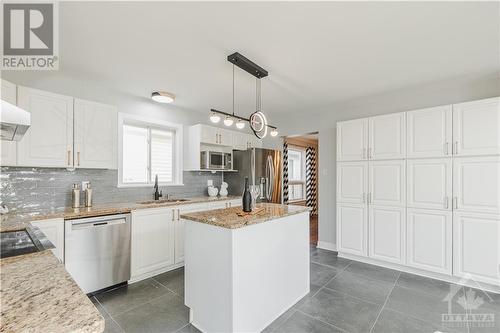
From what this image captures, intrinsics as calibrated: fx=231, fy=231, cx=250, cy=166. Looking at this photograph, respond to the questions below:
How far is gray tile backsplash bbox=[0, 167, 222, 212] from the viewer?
8.25 ft

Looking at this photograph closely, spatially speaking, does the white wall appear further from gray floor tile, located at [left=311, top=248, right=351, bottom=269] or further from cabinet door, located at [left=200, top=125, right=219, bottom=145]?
cabinet door, located at [left=200, top=125, right=219, bottom=145]

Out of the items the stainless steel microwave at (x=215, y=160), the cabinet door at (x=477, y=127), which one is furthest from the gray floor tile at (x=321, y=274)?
the stainless steel microwave at (x=215, y=160)

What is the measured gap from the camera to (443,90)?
124 inches

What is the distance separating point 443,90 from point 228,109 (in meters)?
3.29

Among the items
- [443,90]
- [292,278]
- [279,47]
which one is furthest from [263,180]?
[443,90]

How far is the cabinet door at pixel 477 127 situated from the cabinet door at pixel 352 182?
1.10 m

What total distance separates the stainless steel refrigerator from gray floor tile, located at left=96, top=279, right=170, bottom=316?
2155 millimetres

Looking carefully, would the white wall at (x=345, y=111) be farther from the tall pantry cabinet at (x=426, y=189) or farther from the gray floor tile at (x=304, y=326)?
the gray floor tile at (x=304, y=326)

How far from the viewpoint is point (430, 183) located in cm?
298

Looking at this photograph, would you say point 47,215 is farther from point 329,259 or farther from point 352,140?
point 352,140

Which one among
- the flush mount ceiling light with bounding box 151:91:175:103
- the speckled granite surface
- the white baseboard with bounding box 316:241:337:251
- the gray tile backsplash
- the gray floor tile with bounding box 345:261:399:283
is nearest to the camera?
the speckled granite surface

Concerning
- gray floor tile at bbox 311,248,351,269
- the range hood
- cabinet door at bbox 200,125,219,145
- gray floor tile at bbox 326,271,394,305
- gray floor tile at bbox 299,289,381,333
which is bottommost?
A: gray floor tile at bbox 311,248,351,269

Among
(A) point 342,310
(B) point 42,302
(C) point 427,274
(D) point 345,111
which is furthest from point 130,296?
(D) point 345,111

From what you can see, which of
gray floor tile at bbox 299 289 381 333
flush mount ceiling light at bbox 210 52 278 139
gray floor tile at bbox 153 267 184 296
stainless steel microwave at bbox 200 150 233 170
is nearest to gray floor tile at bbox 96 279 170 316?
gray floor tile at bbox 153 267 184 296
